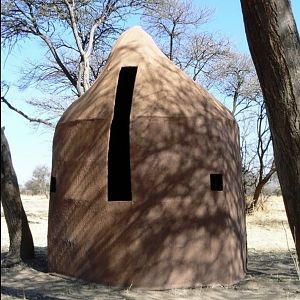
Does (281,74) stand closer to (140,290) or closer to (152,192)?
(152,192)

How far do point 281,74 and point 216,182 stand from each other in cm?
396

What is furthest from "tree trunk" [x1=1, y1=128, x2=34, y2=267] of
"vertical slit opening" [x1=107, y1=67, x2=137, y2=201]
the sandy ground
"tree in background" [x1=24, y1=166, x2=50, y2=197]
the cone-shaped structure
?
"tree in background" [x1=24, y1=166, x2=50, y2=197]

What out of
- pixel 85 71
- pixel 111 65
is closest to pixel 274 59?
pixel 111 65

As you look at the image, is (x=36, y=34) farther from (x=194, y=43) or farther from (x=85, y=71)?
(x=194, y=43)

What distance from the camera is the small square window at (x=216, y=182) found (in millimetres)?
7411

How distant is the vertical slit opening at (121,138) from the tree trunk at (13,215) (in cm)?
165

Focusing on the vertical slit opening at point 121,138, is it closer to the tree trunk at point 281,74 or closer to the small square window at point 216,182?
the small square window at point 216,182

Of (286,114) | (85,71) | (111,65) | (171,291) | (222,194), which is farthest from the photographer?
(85,71)

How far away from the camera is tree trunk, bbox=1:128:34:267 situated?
8750 millimetres

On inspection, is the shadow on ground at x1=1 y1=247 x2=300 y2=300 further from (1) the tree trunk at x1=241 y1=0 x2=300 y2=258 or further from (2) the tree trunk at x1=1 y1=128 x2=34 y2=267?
(1) the tree trunk at x1=241 y1=0 x2=300 y2=258

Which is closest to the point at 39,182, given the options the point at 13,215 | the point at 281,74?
the point at 13,215

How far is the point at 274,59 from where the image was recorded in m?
3.67

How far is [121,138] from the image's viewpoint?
27.8 feet

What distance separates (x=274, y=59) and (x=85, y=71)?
41.4ft
